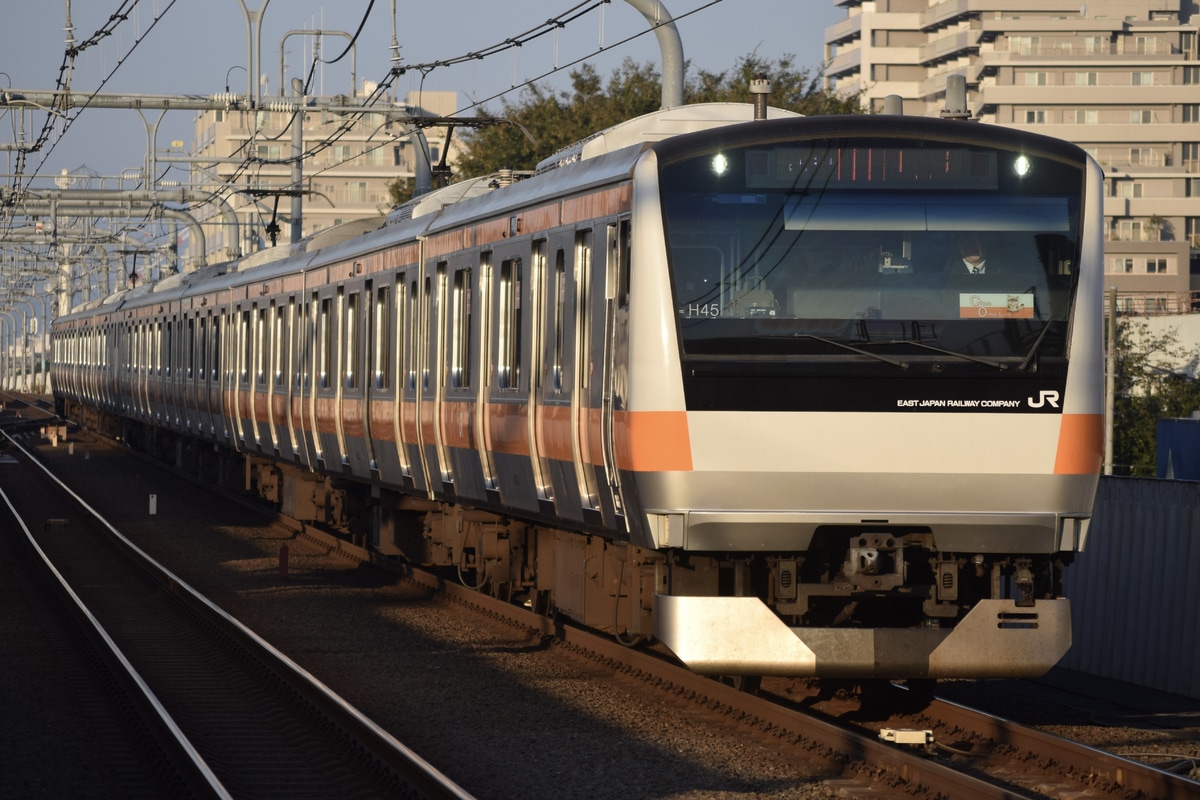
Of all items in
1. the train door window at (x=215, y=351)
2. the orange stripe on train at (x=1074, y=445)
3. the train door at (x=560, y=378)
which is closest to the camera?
the orange stripe on train at (x=1074, y=445)


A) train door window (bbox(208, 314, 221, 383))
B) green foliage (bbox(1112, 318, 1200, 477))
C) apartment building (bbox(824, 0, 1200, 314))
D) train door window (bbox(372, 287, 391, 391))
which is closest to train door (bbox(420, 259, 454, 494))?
train door window (bbox(372, 287, 391, 391))

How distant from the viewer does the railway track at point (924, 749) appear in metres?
8.75

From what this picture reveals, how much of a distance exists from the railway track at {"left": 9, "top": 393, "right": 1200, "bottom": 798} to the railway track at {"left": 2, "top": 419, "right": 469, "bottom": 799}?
2.15 meters

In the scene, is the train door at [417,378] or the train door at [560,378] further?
the train door at [417,378]

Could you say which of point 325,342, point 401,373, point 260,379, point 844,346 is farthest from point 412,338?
point 260,379

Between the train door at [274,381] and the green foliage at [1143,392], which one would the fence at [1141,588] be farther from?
the green foliage at [1143,392]

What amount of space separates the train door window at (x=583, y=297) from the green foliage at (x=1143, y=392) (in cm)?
3156

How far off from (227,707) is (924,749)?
466 cm

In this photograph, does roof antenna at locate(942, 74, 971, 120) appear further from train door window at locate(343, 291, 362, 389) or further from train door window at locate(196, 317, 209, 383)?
train door window at locate(196, 317, 209, 383)

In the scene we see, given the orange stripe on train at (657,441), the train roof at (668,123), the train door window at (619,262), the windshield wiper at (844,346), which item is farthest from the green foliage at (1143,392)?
the orange stripe on train at (657,441)

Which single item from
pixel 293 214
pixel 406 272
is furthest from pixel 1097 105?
pixel 406 272

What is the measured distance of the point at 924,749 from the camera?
9.98m

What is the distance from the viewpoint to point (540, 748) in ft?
34.0

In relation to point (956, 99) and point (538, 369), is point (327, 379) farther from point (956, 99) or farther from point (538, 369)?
point (956, 99)
